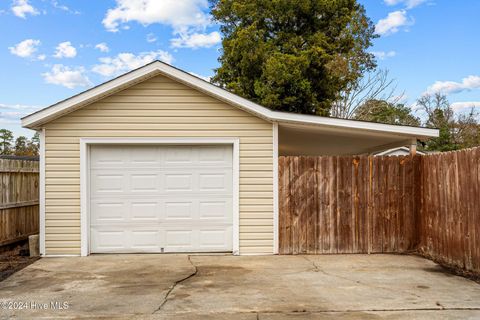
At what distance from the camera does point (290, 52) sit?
1978 cm

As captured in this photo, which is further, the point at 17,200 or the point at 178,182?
the point at 17,200

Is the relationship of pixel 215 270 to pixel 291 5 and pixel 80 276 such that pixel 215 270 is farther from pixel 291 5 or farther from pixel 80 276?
pixel 291 5

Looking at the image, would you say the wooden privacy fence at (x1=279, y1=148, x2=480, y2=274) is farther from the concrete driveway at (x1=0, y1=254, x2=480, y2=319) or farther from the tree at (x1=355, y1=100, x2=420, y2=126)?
the tree at (x1=355, y1=100, x2=420, y2=126)

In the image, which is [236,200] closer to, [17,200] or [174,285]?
[174,285]

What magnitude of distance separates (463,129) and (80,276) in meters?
36.8

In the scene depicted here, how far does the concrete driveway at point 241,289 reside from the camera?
15.4ft

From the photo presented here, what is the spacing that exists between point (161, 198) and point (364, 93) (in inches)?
978

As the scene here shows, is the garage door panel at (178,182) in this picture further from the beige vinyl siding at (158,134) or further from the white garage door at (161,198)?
the beige vinyl siding at (158,134)

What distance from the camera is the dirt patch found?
6926 millimetres

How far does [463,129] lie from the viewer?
36.2 m

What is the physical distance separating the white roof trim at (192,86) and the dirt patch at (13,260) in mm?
2470

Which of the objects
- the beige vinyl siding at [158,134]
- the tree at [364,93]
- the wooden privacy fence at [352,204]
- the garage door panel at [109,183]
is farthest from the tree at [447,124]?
the garage door panel at [109,183]

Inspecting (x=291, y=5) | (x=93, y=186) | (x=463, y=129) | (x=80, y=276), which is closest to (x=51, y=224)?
(x=93, y=186)

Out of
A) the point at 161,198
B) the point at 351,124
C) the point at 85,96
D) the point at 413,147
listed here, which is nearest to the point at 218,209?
the point at 161,198
